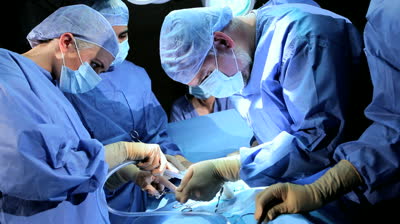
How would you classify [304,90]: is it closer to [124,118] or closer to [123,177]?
[123,177]

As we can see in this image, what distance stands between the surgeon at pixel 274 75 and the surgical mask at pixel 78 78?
44cm

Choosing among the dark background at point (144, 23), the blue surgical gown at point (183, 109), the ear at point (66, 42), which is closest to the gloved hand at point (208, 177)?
the ear at point (66, 42)

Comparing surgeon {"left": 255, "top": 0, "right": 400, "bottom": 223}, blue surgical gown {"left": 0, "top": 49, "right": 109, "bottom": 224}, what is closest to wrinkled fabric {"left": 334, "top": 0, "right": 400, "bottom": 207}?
surgeon {"left": 255, "top": 0, "right": 400, "bottom": 223}

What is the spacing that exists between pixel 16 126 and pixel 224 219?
1.07 m

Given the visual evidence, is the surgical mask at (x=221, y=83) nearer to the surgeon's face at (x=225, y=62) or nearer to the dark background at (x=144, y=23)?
the surgeon's face at (x=225, y=62)

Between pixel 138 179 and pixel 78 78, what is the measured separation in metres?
0.70

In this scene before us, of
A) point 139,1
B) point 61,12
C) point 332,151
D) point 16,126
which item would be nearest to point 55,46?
point 61,12

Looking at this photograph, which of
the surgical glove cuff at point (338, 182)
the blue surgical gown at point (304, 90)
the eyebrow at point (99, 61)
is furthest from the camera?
the eyebrow at point (99, 61)

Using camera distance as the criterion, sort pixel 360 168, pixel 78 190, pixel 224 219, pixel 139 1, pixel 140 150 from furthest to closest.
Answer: pixel 139 1
pixel 140 150
pixel 224 219
pixel 78 190
pixel 360 168

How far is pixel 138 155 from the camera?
6.37 feet

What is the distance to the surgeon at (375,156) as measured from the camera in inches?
47.9

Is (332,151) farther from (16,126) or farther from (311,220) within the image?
(16,126)

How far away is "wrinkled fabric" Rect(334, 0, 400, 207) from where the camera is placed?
3.94ft

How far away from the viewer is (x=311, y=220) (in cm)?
149
